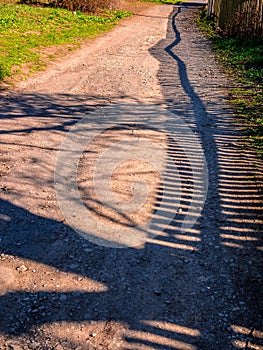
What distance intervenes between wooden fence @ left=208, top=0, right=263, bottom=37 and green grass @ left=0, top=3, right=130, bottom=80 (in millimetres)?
5470

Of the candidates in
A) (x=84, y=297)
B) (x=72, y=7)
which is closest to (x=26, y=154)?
(x=84, y=297)

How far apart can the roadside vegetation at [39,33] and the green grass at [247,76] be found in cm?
533

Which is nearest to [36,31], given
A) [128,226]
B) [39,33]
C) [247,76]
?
[39,33]

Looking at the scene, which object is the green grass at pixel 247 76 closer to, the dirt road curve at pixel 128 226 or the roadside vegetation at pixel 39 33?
the dirt road curve at pixel 128 226

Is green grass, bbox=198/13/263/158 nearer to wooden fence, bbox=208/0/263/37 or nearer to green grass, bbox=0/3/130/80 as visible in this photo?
wooden fence, bbox=208/0/263/37

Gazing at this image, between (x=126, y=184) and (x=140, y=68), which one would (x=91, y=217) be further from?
(x=140, y=68)

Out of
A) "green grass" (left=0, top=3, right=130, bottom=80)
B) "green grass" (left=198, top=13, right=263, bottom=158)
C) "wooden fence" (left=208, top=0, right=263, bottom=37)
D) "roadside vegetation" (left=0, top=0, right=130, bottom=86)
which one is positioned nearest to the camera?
"green grass" (left=198, top=13, right=263, bottom=158)

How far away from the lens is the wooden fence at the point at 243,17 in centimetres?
1321

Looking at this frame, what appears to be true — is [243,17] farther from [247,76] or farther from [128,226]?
[128,226]

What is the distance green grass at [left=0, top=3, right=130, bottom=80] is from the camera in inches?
447

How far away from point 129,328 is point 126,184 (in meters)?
2.31

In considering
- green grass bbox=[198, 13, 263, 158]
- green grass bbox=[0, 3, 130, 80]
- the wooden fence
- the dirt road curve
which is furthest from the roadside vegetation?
the wooden fence

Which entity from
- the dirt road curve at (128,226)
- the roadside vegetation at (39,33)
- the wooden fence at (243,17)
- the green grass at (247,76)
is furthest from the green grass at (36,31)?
the wooden fence at (243,17)

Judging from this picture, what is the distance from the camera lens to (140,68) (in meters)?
11.7
